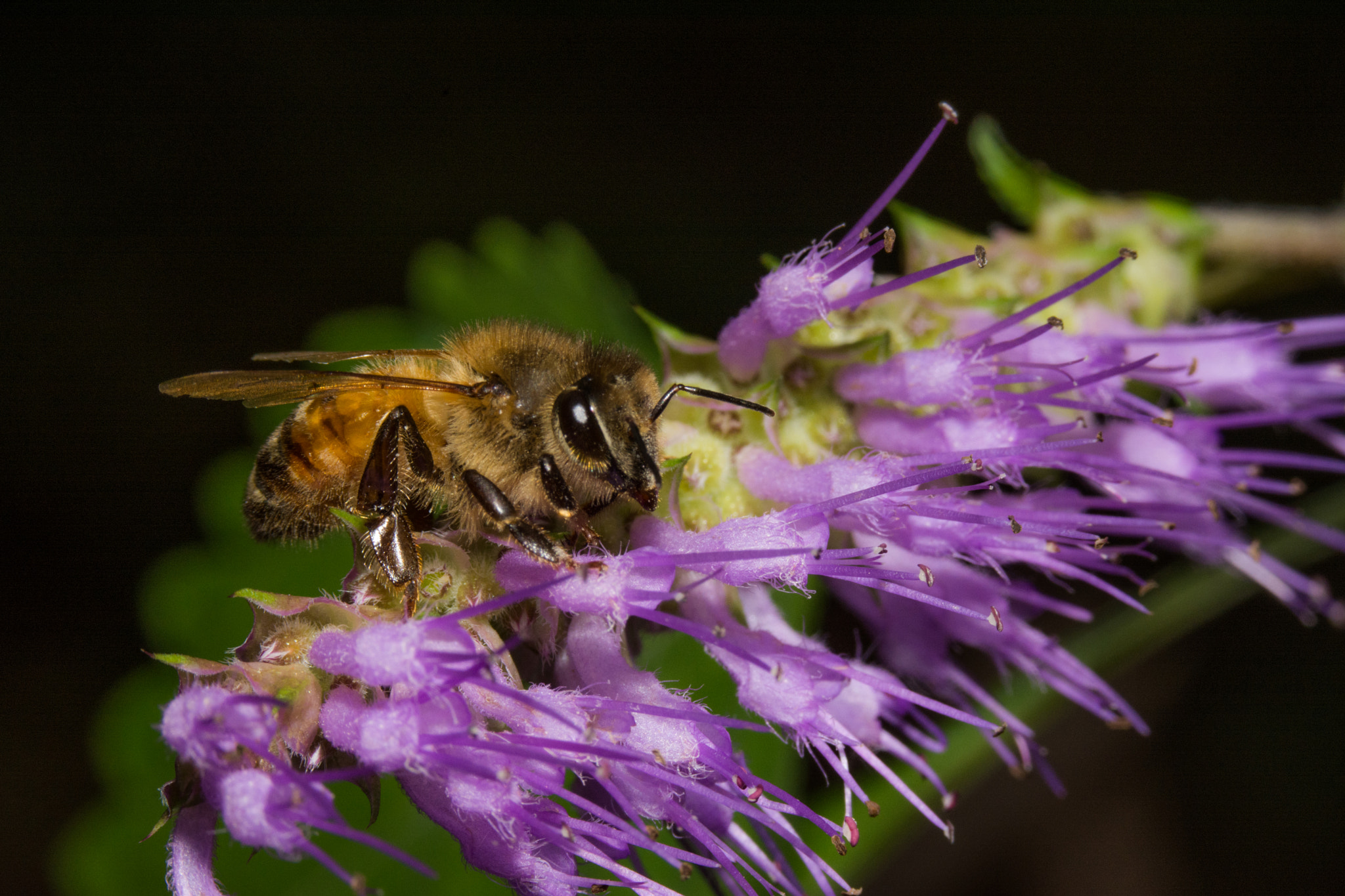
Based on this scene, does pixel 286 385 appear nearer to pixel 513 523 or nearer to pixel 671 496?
pixel 513 523

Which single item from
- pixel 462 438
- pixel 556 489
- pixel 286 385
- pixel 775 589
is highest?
pixel 286 385

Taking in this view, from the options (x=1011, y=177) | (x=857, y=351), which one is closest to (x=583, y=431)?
(x=857, y=351)

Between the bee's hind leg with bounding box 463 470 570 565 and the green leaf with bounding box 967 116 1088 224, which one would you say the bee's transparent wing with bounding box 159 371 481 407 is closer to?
the bee's hind leg with bounding box 463 470 570 565

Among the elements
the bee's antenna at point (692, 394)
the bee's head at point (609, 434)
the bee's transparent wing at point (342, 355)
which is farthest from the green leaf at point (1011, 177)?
the bee's transparent wing at point (342, 355)

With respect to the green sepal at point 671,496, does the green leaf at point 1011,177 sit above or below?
above

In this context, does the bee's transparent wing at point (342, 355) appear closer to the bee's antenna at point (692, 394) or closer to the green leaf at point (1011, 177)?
the bee's antenna at point (692, 394)

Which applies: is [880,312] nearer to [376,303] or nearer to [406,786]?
[406,786]

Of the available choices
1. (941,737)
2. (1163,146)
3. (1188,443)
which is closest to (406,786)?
(941,737)

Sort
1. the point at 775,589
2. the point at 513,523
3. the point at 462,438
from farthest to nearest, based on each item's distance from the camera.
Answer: the point at 775,589 < the point at 462,438 < the point at 513,523
